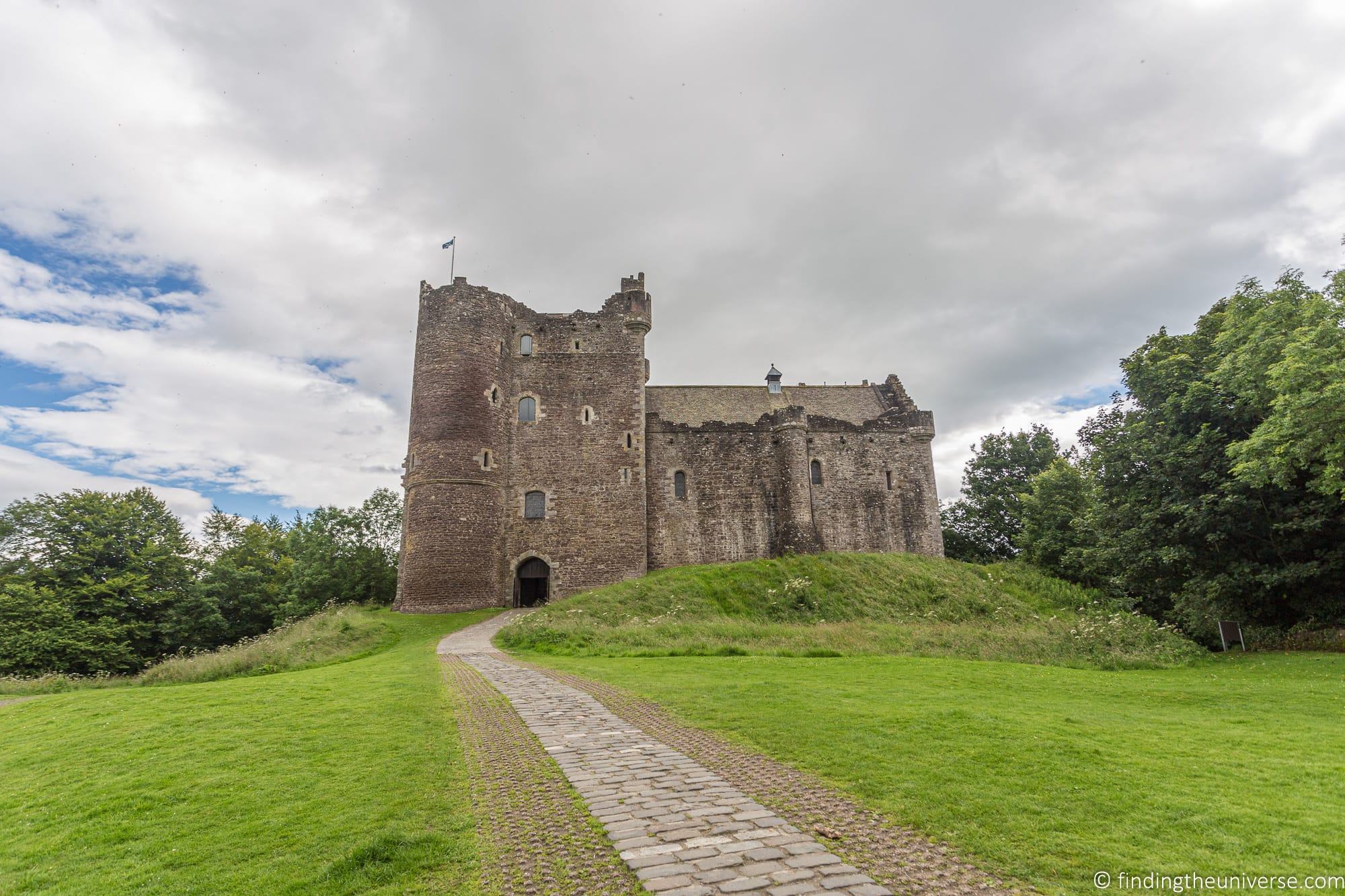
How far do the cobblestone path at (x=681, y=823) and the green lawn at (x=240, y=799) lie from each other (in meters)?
1.28

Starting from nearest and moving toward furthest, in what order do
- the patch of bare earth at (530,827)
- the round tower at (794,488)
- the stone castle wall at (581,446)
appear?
the patch of bare earth at (530,827) < the stone castle wall at (581,446) < the round tower at (794,488)

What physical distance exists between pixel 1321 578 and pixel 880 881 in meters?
25.7

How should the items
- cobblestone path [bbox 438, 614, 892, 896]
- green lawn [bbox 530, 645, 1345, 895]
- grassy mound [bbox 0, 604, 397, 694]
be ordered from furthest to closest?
1. grassy mound [bbox 0, 604, 397, 694]
2. green lawn [bbox 530, 645, 1345, 895]
3. cobblestone path [bbox 438, 614, 892, 896]

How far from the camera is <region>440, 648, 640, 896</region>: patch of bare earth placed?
474 centimetres

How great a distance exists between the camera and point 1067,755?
7.45m

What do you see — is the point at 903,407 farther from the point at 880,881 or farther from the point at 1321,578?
the point at 880,881

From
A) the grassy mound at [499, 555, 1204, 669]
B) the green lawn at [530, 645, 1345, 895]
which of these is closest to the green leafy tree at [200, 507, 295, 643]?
the grassy mound at [499, 555, 1204, 669]

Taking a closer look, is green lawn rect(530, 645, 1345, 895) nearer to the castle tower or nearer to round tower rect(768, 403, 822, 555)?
the castle tower

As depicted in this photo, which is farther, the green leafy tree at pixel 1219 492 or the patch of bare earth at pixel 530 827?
the green leafy tree at pixel 1219 492

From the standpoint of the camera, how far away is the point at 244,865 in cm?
525

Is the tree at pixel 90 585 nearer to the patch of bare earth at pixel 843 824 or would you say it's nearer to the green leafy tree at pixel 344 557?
the green leafy tree at pixel 344 557

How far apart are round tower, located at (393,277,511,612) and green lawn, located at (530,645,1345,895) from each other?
18.3 metres

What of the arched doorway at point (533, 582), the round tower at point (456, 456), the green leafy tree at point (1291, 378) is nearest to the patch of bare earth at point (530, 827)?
the green leafy tree at point (1291, 378)

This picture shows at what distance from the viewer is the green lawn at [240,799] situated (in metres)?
5.14
